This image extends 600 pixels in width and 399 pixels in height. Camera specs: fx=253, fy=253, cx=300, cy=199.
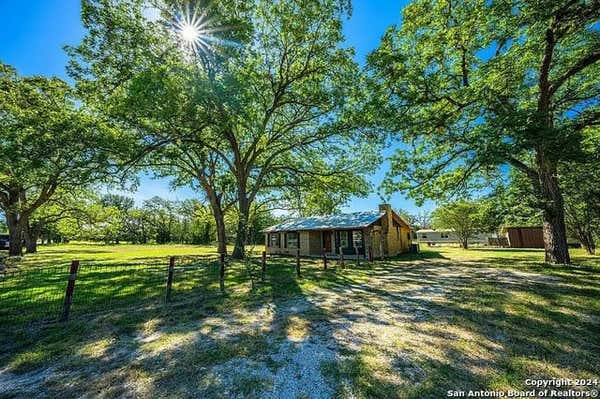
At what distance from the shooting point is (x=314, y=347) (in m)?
4.03

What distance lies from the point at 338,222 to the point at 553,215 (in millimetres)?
12800

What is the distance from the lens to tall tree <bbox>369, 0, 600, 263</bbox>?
819 cm

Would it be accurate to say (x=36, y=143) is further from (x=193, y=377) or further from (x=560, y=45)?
(x=560, y=45)

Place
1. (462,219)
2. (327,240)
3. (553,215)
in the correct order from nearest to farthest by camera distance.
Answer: (553,215), (327,240), (462,219)

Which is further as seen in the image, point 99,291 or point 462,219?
point 462,219

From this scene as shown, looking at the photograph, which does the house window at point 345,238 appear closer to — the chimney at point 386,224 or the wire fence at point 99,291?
the chimney at point 386,224

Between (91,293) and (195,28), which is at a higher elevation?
(195,28)

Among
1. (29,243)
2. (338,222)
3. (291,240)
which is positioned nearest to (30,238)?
(29,243)

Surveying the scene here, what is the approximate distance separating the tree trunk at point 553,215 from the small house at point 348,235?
28.3ft

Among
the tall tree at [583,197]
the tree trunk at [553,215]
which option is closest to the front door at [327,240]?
the tree trunk at [553,215]

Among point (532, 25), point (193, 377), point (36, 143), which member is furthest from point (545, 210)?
point (36, 143)

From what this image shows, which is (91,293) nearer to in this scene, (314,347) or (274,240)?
(314,347)

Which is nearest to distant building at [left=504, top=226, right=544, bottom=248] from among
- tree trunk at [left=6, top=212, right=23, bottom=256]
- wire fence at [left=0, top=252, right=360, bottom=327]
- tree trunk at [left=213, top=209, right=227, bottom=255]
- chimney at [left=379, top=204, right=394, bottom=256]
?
chimney at [left=379, top=204, right=394, bottom=256]

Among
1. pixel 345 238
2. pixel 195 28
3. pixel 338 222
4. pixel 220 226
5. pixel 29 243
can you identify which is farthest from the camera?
pixel 29 243
